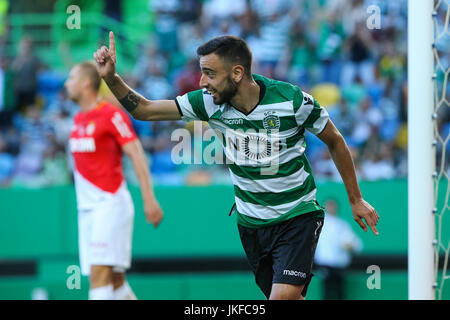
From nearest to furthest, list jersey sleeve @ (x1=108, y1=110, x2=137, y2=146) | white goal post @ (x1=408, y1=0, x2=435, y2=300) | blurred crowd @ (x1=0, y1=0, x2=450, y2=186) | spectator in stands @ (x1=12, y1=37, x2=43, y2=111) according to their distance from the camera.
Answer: white goal post @ (x1=408, y1=0, x2=435, y2=300) → jersey sleeve @ (x1=108, y1=110, x2=137, y2=146) → blurred crowd @ (x1=0, y1=0, x2=450, y2=186) → spectator in stands @ (x1=12, y1=37, x2=43, y2=111)

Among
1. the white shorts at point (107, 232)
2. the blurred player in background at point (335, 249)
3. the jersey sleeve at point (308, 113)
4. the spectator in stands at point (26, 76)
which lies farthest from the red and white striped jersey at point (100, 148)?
the spectator in stands at point (26, 76)

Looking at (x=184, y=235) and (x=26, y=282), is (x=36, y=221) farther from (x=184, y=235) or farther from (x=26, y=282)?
(x=184, y=235)

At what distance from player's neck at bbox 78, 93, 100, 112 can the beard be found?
2410 mm

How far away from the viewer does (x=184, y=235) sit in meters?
9.30

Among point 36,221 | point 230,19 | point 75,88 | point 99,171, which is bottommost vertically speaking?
point 36,221

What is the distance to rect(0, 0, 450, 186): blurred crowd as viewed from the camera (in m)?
10.3

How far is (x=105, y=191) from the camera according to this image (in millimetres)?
6508

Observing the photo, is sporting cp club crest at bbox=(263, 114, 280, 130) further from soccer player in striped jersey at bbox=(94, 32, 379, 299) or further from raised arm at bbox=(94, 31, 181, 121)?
raised arm at bbox=(94, 31, 181, 121)

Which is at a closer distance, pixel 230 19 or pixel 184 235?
pixel 184 235

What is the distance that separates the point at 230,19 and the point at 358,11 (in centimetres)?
210

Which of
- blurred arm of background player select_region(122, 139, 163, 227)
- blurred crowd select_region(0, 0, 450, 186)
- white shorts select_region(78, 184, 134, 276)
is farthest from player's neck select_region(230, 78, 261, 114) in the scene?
blurred crowd select_region(0, 0, 450, 186)

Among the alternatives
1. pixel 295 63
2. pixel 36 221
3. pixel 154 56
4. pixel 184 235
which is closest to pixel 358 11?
pixel 295 63
